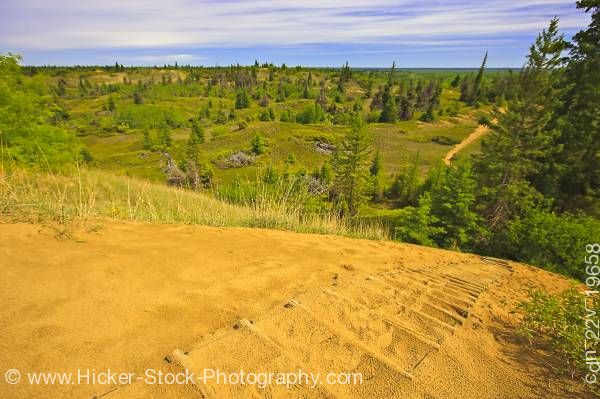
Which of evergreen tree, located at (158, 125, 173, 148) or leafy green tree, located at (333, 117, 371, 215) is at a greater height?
leafy green tree, located at (333, 117, 371, 215)

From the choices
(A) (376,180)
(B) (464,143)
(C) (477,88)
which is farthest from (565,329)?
(C) (477,88)

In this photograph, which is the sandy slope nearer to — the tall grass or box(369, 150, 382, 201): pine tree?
the tall grass

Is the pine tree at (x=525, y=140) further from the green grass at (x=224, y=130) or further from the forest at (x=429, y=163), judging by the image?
the green grass at (x=224, y=130)

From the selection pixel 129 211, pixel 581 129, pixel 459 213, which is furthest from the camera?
pixel 459 213

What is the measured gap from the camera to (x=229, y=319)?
2539mm

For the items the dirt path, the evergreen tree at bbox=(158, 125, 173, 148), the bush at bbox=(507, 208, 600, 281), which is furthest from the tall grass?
the evergreen tree at bbox=(158, 125, 173, 148)

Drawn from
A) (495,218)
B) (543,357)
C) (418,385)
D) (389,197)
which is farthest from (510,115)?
(389,197)

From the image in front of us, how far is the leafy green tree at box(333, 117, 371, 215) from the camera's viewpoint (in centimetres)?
2578

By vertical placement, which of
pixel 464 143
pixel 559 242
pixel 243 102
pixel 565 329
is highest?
pixel 243 102

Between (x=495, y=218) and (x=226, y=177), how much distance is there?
34.9 m

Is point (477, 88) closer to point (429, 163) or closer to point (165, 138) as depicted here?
point (429, 163)

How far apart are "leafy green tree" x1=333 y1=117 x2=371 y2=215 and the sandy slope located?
2220cm

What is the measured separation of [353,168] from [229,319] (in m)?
24.1

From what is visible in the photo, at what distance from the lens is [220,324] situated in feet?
8.09
